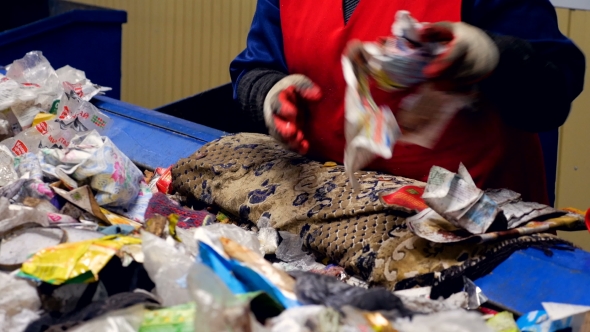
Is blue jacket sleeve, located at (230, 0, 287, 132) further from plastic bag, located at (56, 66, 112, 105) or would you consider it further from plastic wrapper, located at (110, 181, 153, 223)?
plastic bag, located at (56, 66, 112, 105)

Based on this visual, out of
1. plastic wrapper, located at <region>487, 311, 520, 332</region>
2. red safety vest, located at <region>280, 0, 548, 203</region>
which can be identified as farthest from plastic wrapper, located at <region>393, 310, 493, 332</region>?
red safety vest, located at <region>280, 0, 548, 203</region>

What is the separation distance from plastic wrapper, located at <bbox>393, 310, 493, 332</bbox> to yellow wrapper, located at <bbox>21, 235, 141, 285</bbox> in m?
0.44

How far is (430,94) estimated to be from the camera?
1260 millimetres

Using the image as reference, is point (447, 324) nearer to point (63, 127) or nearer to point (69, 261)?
point (69, 261)

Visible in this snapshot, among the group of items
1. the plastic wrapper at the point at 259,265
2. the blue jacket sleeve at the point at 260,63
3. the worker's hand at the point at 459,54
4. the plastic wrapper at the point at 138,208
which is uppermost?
the worker's hand at the point at 459,54

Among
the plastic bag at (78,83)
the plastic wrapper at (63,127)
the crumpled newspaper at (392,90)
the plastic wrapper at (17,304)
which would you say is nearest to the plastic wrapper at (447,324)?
the crumpled newspaper at (392,90)

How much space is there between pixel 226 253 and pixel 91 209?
0.47m

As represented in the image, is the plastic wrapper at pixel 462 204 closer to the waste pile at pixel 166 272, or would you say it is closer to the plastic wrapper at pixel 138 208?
the waste pile at pixel 166 272

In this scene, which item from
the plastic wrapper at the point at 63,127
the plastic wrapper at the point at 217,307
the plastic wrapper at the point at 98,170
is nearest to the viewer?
the plastic wrapper at the point at 217,307

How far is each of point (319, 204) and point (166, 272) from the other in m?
0.44

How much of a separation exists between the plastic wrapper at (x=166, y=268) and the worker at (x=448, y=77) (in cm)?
49

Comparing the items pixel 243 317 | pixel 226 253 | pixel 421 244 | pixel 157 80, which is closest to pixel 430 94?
pixel 421 244

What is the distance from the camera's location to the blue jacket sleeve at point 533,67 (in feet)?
4.28

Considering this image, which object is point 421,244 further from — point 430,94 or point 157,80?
point 157,80
